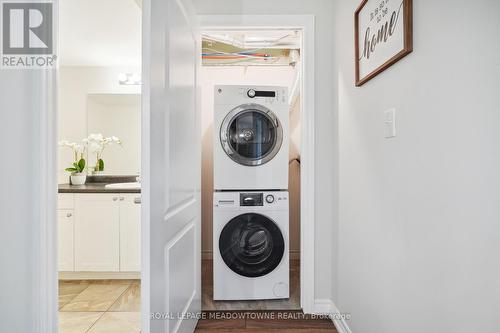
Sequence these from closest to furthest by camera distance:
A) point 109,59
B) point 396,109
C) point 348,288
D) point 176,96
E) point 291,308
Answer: point 396,109 → point 176,96 → point 348,288 → point 291,308 → point 109,59

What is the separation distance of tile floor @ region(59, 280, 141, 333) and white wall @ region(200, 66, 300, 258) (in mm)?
1099

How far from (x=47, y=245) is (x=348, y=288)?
1.61m

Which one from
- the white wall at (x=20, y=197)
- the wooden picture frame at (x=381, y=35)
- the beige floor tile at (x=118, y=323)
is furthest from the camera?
the beige floor tile at (x=118, y=323)

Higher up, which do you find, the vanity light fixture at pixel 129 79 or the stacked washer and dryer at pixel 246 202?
the vanity light fixture at pixel 129 79

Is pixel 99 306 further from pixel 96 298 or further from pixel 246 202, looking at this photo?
pixel 246 202

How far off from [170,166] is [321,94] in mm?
1284

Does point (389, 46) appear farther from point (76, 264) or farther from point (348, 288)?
point (76, 264)

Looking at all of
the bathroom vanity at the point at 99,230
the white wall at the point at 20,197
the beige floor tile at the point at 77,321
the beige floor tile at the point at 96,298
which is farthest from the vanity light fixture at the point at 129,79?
the white wall at the point at 20,197

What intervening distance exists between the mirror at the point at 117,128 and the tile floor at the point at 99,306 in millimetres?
1209

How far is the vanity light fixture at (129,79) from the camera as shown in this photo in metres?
3.32

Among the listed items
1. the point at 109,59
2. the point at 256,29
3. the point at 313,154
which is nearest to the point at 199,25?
the point at 256,29

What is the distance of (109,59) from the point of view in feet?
10.5

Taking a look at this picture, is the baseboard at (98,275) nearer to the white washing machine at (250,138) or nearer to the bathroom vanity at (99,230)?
the bathroom vanity at (99,230)

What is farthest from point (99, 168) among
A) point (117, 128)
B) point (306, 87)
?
point (306, 87)
